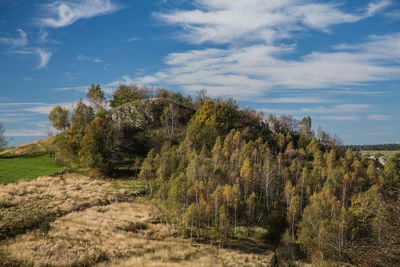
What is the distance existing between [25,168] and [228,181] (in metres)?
57.7

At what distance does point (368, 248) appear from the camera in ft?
31.4

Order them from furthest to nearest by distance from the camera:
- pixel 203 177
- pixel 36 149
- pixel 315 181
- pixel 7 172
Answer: pixel 36 149, pixel 315 181, pixel 7 172, pixel 203 177

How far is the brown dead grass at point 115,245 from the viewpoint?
984 inches

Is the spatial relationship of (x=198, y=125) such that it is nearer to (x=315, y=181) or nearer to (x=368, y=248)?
(x=315, y=181)

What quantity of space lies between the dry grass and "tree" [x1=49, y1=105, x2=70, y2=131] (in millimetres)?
64588

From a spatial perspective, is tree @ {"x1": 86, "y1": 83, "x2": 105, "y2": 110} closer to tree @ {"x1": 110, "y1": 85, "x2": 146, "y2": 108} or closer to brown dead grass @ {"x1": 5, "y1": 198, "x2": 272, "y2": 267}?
tree @ {"x1": 110, "y1": 85, "x2": 146, "y2": 108}

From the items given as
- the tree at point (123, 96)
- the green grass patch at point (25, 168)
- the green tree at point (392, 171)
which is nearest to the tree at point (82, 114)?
the tree at point (123, 96)

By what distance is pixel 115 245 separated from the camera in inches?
1202

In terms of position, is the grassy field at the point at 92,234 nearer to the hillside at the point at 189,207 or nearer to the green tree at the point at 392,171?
the hillside at the point at 189,207

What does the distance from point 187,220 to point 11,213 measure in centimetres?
2700

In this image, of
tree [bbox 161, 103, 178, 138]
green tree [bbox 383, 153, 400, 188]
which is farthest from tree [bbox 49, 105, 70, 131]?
green tree [bbox 383, 153, 400, 188]

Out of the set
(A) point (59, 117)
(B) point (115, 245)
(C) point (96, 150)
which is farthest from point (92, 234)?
(A) point (59, 117)

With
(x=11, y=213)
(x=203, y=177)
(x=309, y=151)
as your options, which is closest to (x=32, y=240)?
Result: (x=11, y=213)

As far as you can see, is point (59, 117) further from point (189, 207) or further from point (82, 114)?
point (189, 207)
